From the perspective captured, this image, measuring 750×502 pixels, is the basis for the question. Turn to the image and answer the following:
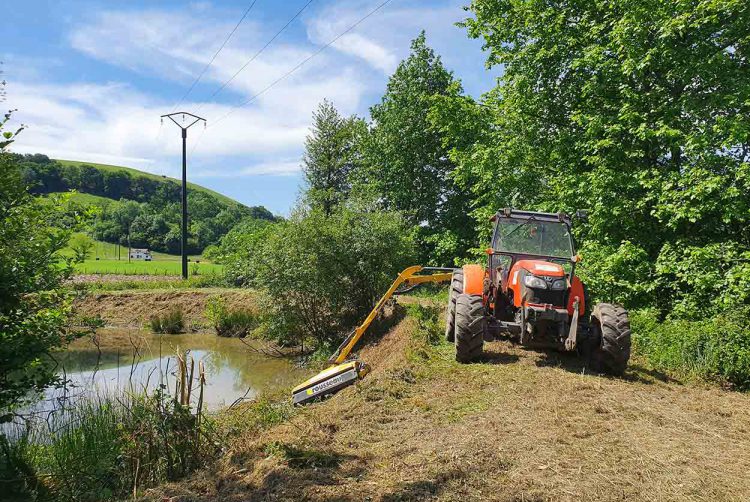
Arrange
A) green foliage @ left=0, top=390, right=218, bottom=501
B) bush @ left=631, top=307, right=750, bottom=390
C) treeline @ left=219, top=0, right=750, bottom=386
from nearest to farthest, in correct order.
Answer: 1. green foliage @ left=0, top=390, right=218, bottom=501
2. bush @ left=631, top=307, right=750, bottom=390
3. treeline @ left=219, top=0, right=750, bottom=386

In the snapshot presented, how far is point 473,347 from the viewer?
7418mm

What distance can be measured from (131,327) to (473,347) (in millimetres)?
17167

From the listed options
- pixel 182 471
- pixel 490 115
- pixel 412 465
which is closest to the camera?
pixel 412 465

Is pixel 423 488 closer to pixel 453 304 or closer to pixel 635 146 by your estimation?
pixel 453 304

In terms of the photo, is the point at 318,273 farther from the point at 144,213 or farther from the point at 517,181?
the point at 144,213

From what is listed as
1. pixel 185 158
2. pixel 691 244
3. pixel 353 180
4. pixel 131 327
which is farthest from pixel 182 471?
pixel 185 158

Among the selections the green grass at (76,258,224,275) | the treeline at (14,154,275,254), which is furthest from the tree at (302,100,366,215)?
the treeline at (14,154,275,254)

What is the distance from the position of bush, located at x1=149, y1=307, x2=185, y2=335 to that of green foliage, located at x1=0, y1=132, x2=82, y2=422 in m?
13.3

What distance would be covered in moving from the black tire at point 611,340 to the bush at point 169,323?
16.1 meters

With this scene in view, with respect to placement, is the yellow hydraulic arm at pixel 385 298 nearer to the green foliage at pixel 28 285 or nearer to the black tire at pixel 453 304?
the black tire at pixel 453 304

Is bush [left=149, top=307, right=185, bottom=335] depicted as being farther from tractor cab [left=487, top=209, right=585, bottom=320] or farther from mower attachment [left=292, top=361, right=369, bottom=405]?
tractor cab [left=487, top=209, right=585, bottom=320]

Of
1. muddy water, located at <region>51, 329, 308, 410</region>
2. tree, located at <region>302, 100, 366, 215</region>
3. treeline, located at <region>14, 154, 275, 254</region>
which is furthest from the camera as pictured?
treeline, located at <region>14, 154, 275, 254</region>

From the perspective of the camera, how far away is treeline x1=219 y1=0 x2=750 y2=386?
9352 millimetres

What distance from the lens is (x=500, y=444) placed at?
4656 mm
